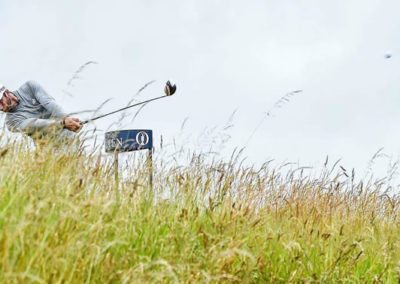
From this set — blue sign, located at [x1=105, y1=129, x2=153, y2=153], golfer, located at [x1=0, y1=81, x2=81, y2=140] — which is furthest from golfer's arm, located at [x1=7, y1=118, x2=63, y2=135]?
blue sign, located at [x1=105, y1=129, x2=153, y2=153]

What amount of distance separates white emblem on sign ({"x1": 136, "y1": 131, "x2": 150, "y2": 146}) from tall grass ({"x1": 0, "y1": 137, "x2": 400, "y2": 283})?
0.72 metres

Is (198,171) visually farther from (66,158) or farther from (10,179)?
(10,179)

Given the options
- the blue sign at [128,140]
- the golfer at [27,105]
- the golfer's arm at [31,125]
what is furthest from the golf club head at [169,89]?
the golfer's arm at [31,125]

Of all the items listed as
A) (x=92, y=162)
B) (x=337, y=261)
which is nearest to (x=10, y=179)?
(x=92, y=162)

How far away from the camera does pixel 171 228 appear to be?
148 inches

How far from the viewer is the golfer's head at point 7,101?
18.6 feet

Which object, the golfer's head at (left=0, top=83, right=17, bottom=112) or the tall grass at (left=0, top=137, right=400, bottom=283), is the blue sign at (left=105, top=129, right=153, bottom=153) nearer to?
the tall grass at (left=0, top=137, right=400, bottom=283)

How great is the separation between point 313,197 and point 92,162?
6.91 ft

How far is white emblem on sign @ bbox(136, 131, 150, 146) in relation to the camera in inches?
231

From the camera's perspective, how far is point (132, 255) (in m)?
3.33

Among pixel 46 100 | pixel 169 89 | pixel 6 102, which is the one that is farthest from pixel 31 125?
pixel 169 89

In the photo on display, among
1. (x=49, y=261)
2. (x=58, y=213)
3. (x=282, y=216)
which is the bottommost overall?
(x=49, y=261)

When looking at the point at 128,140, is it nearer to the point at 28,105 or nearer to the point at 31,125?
the point at 31,125

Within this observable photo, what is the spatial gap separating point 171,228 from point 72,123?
57.8 inches
